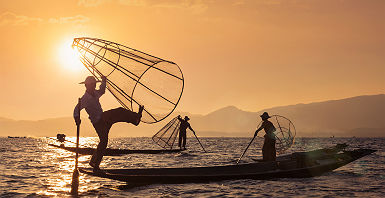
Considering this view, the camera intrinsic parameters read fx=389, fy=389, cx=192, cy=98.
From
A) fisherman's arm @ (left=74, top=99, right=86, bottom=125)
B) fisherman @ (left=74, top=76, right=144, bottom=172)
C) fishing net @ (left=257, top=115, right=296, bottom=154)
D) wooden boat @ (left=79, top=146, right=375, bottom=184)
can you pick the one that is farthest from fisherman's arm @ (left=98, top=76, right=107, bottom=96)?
fishing net @ (left=257, top=115, right=296, bottom=154)

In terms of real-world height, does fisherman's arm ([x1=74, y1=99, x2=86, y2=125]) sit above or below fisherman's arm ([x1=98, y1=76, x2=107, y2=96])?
below

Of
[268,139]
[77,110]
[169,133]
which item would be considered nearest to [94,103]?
[77,110]

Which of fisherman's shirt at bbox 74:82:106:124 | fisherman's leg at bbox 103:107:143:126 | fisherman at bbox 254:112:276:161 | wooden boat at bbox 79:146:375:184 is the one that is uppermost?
fisherman's shirt at bbox 74:82:106:124

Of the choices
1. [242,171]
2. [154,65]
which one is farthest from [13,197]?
[242,171]

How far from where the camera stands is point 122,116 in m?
11.4

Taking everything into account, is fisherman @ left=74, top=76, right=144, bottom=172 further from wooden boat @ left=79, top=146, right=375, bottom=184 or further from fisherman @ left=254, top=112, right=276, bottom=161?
fisherman @ left=254, top=112, right=276, bottom=161

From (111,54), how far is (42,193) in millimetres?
5184

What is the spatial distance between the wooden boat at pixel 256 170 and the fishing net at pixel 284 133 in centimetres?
435

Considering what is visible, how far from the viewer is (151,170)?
15.6 meters

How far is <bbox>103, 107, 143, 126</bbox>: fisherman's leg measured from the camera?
1116cm

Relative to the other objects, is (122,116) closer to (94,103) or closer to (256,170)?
(94,103)

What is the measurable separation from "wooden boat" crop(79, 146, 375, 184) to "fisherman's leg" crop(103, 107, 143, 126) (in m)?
2.27

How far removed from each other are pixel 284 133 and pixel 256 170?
8.44 meters

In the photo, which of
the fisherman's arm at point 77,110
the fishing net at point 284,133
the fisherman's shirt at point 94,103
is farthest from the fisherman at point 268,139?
the fisherman's arm at point 77,110
